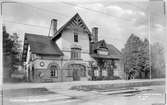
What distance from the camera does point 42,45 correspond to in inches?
73.8

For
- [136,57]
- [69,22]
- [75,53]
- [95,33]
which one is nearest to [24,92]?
[75,53]

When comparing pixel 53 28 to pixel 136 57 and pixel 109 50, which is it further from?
pixel 136 57

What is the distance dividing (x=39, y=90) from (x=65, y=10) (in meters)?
0.87

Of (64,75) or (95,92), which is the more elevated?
(64,75)

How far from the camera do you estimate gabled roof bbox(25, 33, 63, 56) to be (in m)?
1.87

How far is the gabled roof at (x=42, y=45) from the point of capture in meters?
1.87

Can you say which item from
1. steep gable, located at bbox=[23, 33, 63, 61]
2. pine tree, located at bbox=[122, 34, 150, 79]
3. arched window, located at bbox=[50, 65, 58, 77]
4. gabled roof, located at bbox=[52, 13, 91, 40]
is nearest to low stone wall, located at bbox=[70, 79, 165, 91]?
pine tree, located at bbox=[122, 34, 150, 79]

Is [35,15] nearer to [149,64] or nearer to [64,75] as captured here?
[64,75]

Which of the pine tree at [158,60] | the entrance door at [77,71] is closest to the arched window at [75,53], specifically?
the entrance door at [77,71]

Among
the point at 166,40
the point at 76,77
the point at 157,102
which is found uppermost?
the point at 166,40

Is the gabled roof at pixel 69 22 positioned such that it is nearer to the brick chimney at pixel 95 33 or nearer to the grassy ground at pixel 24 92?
the brick chimney at pixel 95 33

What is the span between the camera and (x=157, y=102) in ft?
6.84

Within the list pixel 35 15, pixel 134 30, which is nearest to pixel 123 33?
pixel 134 30

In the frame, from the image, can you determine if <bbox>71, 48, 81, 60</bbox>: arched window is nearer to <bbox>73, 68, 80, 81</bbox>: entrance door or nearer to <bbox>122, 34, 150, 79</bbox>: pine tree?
<bbox>73, 68, 80, 81</bbox>: entrance door
